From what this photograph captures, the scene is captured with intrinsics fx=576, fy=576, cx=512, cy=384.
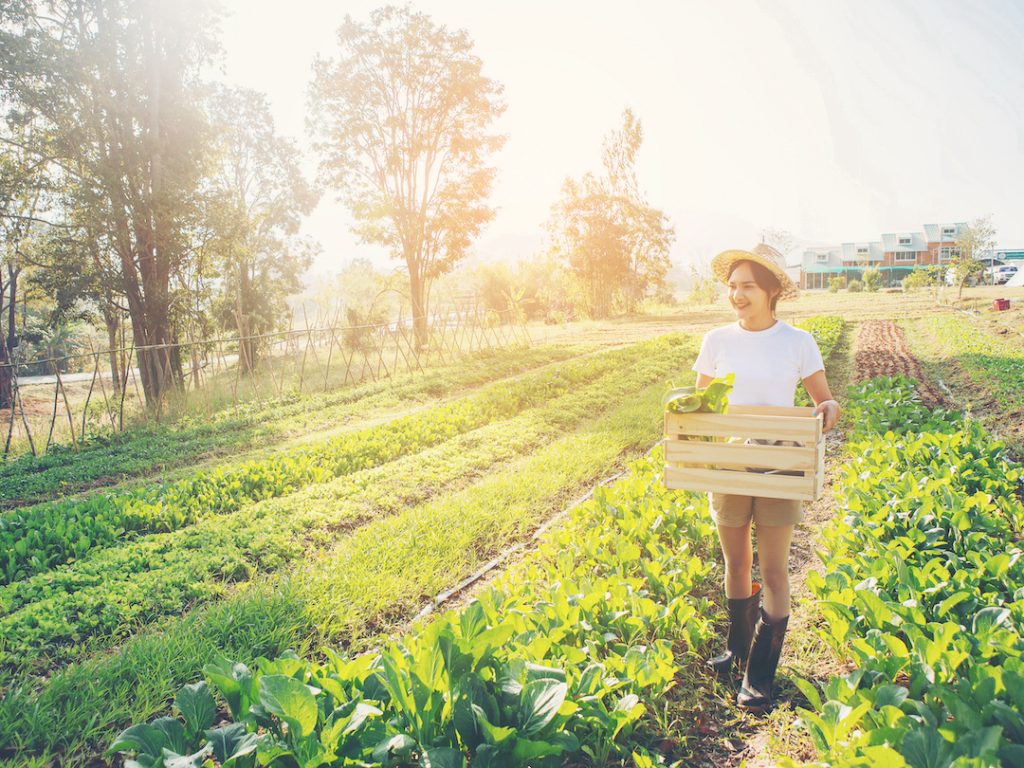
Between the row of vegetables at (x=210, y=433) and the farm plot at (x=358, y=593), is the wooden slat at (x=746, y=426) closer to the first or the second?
the farm plot at (x=358, y=593)

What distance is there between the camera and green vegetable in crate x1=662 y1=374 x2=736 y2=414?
2.45 metres

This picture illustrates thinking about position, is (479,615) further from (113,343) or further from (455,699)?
(113,343)

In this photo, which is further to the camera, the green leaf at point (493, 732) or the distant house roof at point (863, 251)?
the distant house roof at point (863, 251)

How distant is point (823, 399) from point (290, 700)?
2401 mm

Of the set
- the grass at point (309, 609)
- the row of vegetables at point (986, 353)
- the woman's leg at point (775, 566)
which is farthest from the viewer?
the row of vegetables at point (986, 353)

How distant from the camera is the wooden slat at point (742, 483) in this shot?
2283 millimetres

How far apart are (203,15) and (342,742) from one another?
19.3 metres

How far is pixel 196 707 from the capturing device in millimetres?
1996

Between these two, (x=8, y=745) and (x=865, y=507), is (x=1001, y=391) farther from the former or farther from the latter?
(x=8, y=745)

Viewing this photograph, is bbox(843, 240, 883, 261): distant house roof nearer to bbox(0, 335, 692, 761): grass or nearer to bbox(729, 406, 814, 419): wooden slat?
bbox(0, 335, 692, 761): grass

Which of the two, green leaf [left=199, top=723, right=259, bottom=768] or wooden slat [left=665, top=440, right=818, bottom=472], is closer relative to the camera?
green leaf [left=199, top=723, right=259, bottom=768]

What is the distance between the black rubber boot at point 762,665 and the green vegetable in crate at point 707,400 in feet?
3.28

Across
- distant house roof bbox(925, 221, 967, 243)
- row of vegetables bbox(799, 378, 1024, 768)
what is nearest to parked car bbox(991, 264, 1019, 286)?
distant house roof bbox(925, 221, 967, 243)

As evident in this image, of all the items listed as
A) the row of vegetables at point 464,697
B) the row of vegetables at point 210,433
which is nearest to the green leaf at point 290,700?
the row of vegetables at point 464,697
